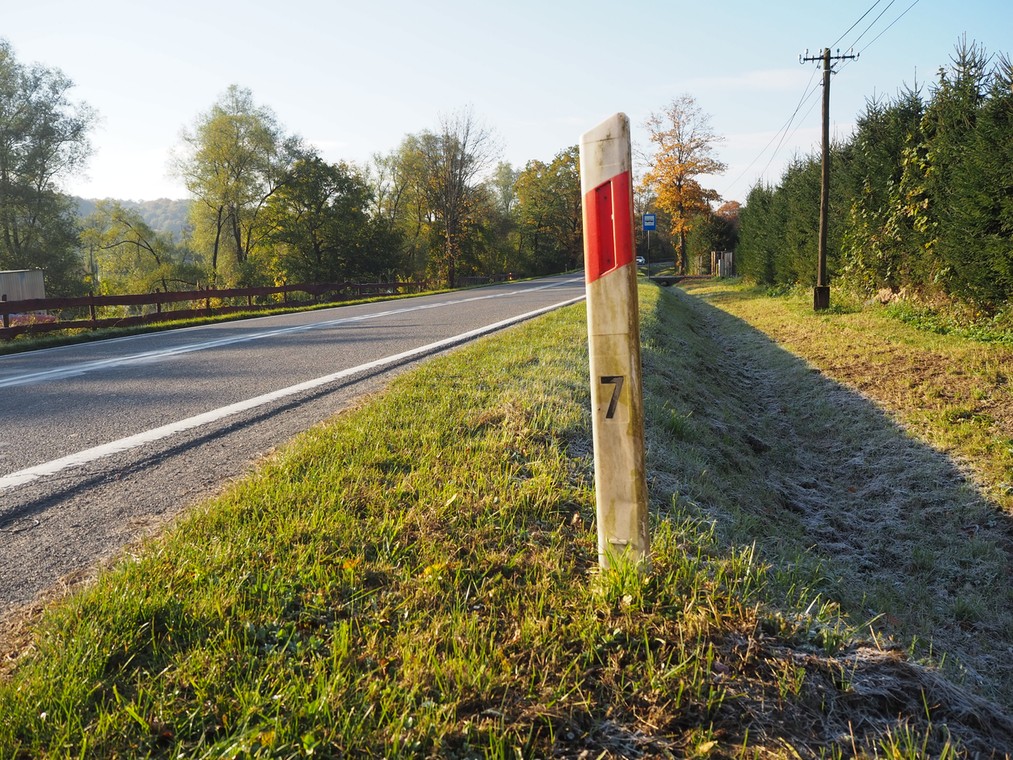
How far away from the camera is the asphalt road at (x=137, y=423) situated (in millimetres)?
2588

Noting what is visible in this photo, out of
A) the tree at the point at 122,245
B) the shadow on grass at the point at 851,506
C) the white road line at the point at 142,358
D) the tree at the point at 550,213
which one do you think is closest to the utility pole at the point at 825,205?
the shadow on grass at the point at 851,506

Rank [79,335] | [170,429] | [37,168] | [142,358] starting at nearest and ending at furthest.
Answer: [170,429] < [142,358] < [79,335] < [37,168]

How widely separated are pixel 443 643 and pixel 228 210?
1858 inches

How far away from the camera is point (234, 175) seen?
138 feet

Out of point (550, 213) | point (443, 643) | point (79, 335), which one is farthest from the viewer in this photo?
point (550, 213)

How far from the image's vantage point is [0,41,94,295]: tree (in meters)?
31.1

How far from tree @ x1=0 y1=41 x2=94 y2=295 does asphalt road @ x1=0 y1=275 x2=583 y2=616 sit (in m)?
29.8

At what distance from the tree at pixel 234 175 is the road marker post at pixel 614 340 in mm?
40607

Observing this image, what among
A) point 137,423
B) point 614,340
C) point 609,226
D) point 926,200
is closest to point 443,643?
point 614,340

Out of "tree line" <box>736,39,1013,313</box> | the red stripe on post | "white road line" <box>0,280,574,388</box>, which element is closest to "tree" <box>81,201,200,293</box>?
"white road line" <box>0,280,574,388</box>

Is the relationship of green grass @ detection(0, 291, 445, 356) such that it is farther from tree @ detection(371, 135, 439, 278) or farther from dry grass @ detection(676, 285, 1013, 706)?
tree @ detection(371, 135, 439, 278)

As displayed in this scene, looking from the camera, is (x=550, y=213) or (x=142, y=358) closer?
(x=142, y=358)

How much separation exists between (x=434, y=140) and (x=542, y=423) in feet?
144

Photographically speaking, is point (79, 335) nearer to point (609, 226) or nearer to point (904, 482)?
point (609, 226)
